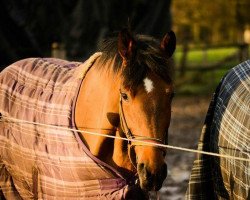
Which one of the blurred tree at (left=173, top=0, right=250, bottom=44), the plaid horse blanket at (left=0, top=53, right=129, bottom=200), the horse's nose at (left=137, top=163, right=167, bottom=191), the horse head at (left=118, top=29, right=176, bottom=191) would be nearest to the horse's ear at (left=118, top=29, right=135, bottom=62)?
the horse head at (left=118, top=29, right=176, bottom=191)

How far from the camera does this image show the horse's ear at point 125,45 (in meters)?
3.12

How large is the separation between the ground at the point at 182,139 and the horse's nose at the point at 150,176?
1518 millimetres

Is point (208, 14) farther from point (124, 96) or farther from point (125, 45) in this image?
point (124, 96)

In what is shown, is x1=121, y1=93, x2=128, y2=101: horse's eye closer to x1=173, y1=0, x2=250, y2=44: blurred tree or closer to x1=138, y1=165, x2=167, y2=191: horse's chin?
x1=138, y1=165, x2=167, y2=191: horse's chin

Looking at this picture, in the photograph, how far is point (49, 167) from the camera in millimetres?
3543

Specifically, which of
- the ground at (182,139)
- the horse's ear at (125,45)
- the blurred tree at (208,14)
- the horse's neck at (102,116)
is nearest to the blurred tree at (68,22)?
the ground at (182,139)

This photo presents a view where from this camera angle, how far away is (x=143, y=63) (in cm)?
307

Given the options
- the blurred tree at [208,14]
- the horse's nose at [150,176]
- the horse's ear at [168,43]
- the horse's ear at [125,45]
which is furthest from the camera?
the blurred tree at [208,14]

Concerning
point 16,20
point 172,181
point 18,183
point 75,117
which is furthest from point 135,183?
point 16,20

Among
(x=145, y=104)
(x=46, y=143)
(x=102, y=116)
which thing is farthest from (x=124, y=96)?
(x=46, y=143)

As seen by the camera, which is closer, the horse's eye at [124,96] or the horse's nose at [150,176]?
the horse's nose at [150,176]

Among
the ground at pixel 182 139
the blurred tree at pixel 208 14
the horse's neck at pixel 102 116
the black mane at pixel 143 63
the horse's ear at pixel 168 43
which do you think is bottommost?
the ground at pixel 182 139

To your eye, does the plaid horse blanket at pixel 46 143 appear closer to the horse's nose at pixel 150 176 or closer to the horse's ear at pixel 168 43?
the horse's nose at pixel 150 176

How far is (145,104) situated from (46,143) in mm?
937
